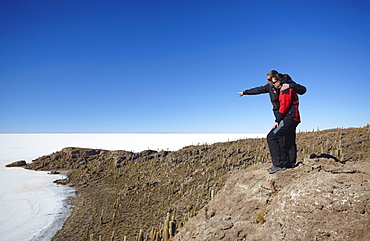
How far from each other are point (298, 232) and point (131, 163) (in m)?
21.5

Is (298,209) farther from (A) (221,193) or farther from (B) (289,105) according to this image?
(A) (221,193)

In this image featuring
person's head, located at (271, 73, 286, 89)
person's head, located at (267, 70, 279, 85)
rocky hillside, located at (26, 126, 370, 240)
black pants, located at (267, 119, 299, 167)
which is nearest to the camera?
rocky hillside, located at (26, 126, 370, 240)

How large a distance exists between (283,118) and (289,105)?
0.33m

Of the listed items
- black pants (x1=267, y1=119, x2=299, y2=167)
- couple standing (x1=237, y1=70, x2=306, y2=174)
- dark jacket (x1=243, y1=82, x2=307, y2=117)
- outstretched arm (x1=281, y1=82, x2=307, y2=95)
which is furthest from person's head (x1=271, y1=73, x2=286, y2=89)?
black pants (x1=267, y1=119, x2=299, y2=167)

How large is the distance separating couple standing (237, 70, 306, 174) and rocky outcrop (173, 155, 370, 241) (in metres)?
0.34

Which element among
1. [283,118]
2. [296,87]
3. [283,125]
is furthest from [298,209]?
[296,87]

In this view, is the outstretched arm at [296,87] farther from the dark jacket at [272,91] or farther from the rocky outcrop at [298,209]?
the rocky outcrop at [298,209]

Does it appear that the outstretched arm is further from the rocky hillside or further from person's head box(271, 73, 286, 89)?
the rocky hillside

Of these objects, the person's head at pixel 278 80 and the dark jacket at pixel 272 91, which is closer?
the dark jacket at pixel 272 91

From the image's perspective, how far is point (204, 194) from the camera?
12.7 m

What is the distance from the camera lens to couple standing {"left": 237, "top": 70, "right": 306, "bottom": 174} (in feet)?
15.4

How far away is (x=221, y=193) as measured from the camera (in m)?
5.62

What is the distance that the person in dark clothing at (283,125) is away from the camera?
4.70 meters

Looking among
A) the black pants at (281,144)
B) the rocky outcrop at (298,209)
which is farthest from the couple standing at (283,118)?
the rocky outcrop at (298,209)
